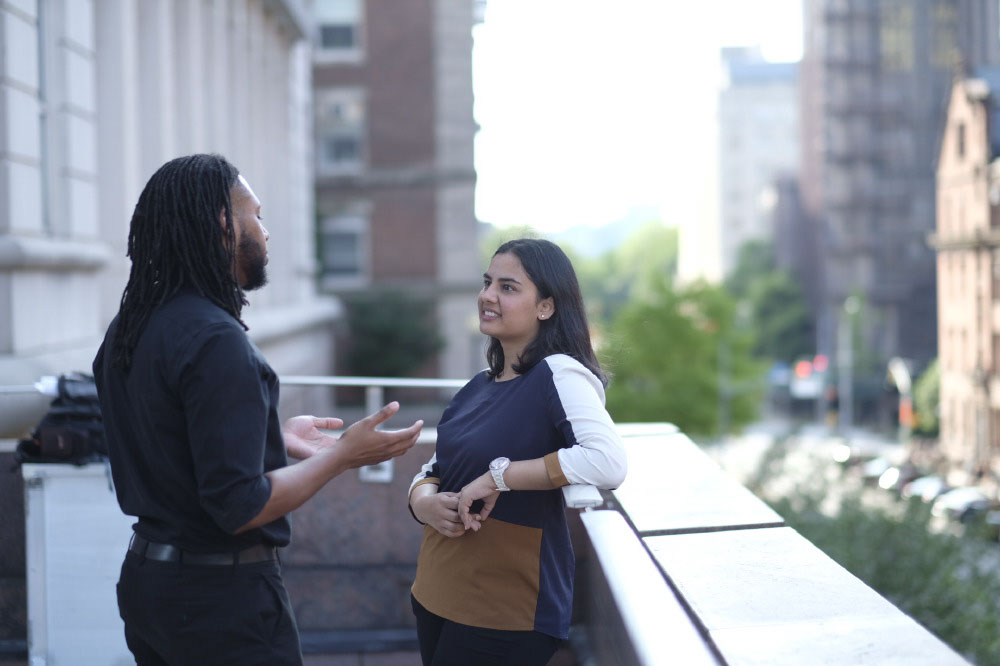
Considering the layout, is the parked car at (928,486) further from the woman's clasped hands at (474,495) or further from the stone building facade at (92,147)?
the woman's clasped hands at (474,495)

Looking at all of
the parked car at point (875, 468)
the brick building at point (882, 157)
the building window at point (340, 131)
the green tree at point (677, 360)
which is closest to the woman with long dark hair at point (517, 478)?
the building window at point (340, 131)

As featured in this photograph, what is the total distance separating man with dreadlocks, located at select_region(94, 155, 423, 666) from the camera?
253 cm

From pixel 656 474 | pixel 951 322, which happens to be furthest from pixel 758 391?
pixel 656 474

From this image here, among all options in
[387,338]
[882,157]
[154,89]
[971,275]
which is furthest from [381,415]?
[882,157]

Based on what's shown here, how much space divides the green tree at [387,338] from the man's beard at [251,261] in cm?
3011

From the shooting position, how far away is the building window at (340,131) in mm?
36156

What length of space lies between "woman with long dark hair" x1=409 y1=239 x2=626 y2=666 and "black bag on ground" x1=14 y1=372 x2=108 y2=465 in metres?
1.81

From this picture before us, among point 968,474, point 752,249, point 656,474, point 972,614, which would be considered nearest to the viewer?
point 656,474

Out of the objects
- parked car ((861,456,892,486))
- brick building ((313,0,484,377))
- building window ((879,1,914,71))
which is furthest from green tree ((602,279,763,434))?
building window ((879,1,914,71))

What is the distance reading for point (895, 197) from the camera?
78188mm

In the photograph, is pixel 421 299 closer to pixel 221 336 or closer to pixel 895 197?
pixel 221 336

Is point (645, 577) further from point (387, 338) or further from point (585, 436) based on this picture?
point (387, 338)

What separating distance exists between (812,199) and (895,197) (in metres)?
6.67

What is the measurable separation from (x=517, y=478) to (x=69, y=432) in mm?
2250
